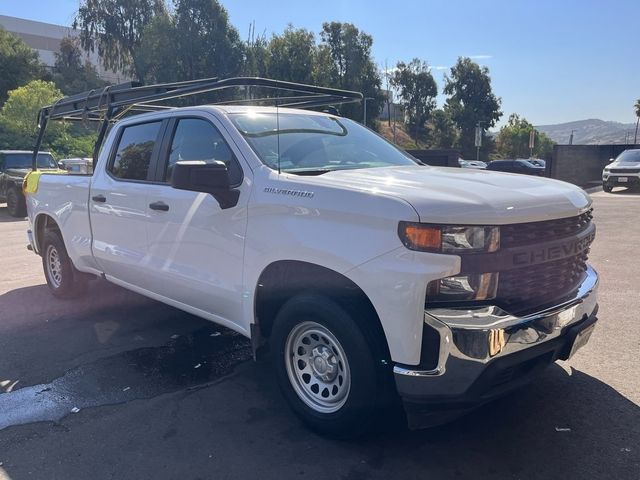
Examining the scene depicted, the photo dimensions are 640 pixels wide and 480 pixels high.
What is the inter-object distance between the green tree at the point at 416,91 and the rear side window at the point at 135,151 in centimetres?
4765

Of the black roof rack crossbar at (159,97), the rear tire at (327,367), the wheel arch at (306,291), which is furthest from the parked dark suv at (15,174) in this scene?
the rear tire at (327,367)

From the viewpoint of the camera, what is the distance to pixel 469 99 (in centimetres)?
5600

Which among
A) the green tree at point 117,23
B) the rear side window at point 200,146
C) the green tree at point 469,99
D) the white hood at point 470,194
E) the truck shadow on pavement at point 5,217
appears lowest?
the truck shadow on pavement at point 5,217

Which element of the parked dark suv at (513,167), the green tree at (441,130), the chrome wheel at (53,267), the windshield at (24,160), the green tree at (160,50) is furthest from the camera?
the green tree at (441,130)

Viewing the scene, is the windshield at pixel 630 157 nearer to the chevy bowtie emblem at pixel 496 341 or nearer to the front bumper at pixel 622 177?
the front bumper at pixel 622 177

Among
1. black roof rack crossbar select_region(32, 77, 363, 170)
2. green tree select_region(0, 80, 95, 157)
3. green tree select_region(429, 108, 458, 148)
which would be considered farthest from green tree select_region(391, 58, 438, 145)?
black roof rack crossbar select_region(32, 77, 363, 170)

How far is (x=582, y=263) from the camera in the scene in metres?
3.38

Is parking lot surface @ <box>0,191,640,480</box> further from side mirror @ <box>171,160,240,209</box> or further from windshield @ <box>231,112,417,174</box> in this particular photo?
windshield @ <box>231,112,417,174</box>

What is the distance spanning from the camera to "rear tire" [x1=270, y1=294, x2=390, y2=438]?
2908mm

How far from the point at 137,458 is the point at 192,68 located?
41098 mm

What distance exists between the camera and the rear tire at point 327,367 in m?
2.91

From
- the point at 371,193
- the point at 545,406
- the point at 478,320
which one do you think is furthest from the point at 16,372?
the point at 545,406

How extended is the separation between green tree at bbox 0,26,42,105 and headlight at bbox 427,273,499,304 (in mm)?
43533

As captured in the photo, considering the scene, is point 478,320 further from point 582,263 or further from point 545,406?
point 545,406
